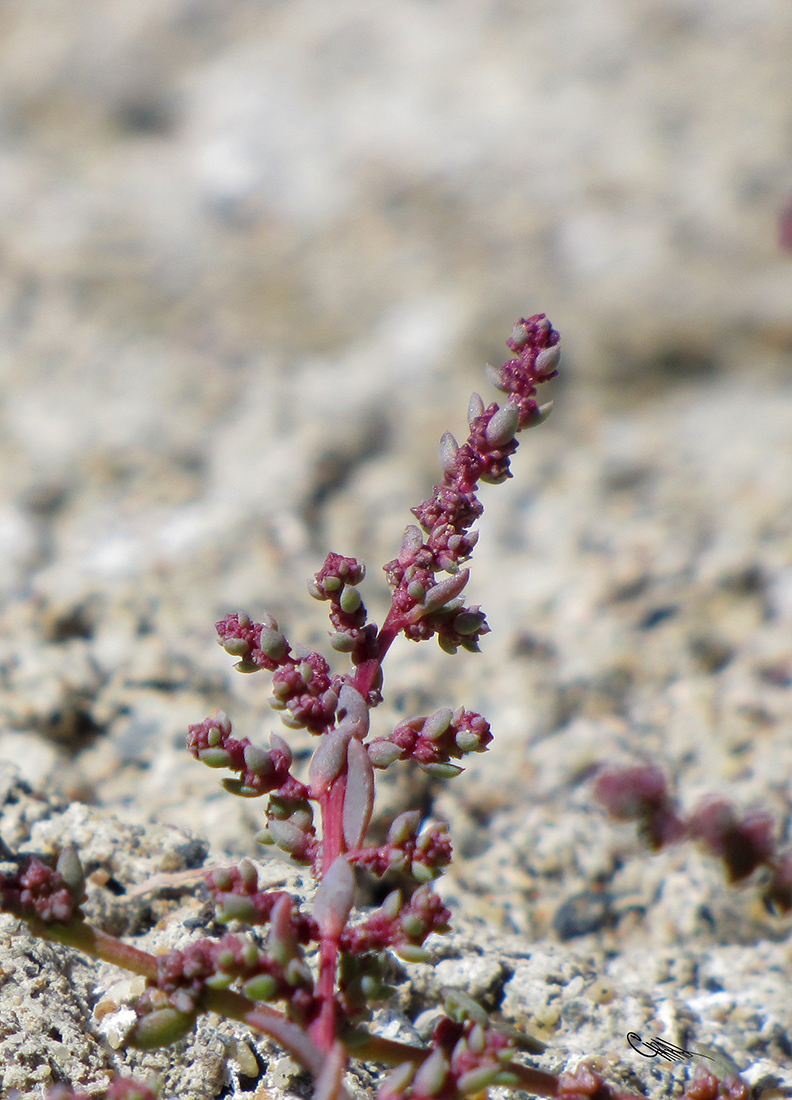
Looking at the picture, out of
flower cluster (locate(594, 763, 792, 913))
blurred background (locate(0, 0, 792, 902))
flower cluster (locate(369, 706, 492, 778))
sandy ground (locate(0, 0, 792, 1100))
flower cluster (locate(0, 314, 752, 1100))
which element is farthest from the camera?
blurred background (locate(0, 0, 792, 902))

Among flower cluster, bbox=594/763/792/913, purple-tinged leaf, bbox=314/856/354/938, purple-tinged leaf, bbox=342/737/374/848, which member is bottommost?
purple-tinged leaf, bbox=314/856/354/938

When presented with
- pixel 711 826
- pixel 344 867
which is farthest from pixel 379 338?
pixel 344 867

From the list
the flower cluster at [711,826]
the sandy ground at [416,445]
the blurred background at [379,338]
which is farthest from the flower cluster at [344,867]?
the blurred background at [379,338]

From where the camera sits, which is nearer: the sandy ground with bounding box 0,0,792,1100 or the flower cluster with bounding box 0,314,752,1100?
the flower cluster with bounding box 0,314,752,1100

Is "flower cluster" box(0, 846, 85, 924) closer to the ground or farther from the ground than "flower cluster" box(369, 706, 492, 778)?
closer to the ground

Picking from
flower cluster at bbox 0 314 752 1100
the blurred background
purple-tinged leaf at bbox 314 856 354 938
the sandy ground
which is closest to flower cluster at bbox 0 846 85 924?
flower cluster at bbox 0 314 752 1100

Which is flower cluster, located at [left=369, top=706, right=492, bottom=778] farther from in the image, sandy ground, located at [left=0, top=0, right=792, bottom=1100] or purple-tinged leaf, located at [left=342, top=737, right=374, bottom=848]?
sandy ground, located at [left=0, top=0, right=792, bottom=1100]

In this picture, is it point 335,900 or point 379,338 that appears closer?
point 335,900

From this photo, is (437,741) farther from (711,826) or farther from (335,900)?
(711,826)

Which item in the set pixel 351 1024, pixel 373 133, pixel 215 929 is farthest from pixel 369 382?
pixel 351 1024

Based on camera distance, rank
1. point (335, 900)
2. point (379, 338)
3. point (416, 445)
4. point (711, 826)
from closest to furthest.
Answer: point (335, 900) < point (711, 826) < point (416, 445) < point (379, 338)

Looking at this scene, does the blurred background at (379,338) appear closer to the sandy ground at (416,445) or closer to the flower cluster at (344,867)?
the sandy ground at (416,445)
